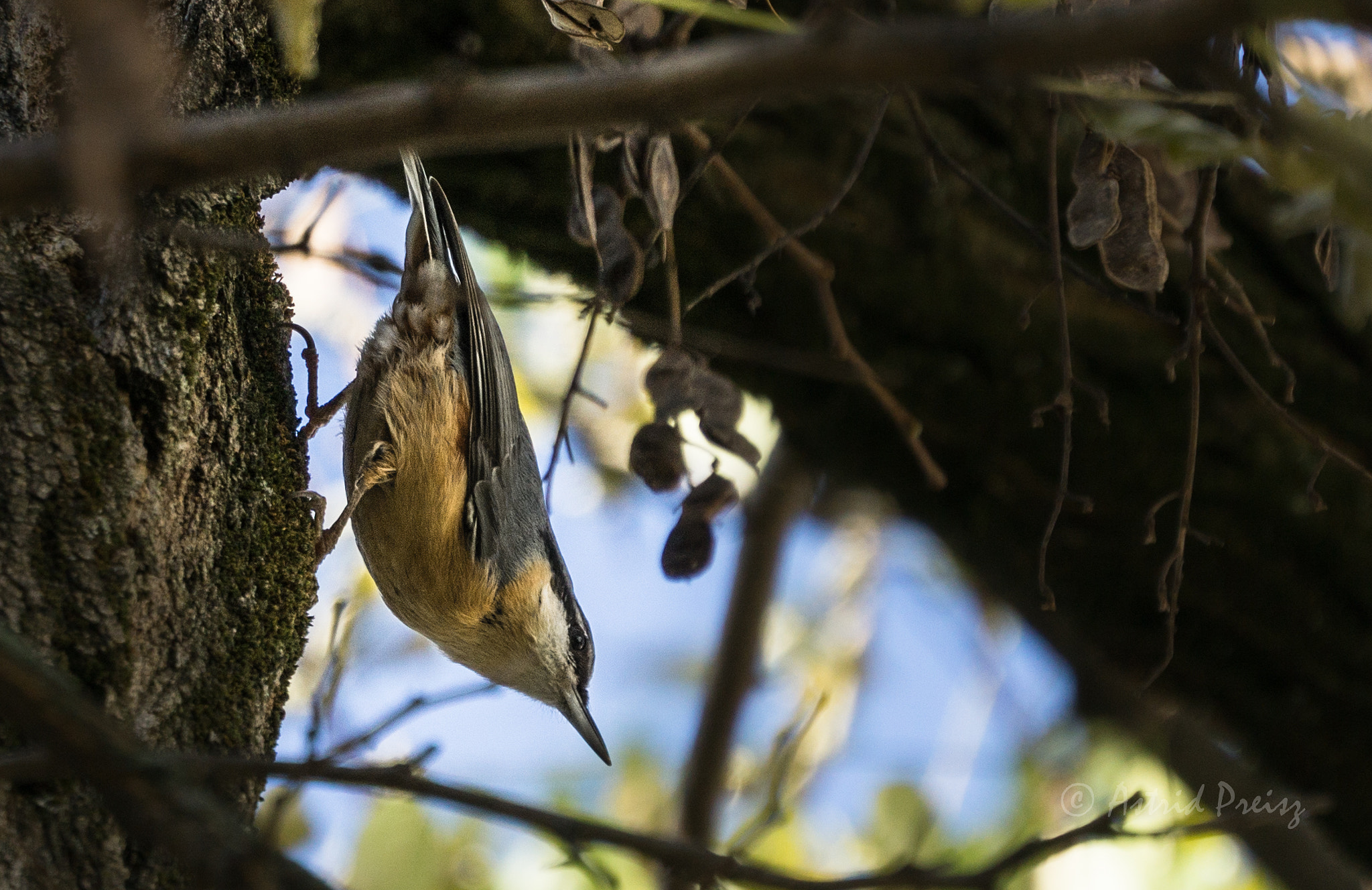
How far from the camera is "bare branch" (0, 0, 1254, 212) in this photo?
71 cm

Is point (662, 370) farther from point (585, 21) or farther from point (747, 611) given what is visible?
point (747, 611)

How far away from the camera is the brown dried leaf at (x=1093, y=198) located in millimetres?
1875

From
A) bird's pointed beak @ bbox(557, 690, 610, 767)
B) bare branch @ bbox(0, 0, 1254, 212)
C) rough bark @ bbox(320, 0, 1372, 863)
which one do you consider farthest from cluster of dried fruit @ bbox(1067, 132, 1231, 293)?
bird's pointed beak @ bbox(557, 690, 610, 767)

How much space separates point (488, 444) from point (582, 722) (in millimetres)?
856

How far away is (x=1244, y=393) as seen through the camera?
3.14 m

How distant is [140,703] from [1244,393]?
2873 mm

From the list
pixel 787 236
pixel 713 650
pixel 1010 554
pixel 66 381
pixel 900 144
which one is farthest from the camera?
pixel 713 650

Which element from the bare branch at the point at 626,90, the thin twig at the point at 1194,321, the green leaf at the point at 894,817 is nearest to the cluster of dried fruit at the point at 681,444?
the thin twig at the point at 1194,321

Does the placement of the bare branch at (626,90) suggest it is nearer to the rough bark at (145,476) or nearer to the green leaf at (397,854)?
the rough bark at (145,476)

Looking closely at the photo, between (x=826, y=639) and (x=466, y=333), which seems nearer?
(x=466, y=333)

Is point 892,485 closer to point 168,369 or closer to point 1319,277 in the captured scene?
point 1319,277

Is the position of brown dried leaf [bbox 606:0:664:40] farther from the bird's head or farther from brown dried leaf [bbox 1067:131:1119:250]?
the bird's head

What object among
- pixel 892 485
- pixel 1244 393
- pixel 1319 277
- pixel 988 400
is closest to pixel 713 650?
pixel 892 485

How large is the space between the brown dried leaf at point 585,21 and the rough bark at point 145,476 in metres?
0.54
